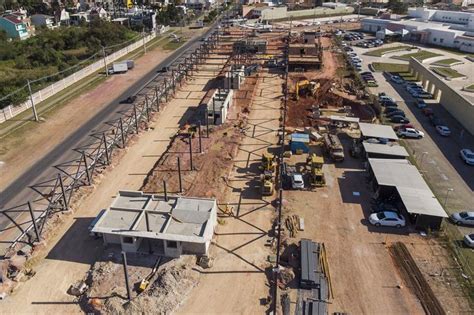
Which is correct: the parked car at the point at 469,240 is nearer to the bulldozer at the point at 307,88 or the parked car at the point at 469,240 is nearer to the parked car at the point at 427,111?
the parked car at the point at 427,111

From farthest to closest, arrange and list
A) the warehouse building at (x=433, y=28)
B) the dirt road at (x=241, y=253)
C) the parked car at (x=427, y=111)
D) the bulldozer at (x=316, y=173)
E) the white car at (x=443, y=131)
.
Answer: the warehouse building at (x=433, y=28)
the parked car at (x=427, y=111)
the white car at (x=443, y=131)
the bulldozer at (x=316, y=173)
the dirt road at (x=241, y=253)

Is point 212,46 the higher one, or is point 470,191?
point 212,46

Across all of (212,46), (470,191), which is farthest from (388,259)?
(212,46)

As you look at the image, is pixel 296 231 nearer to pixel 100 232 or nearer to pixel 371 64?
pixel 100 232

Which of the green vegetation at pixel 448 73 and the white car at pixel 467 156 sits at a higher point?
the green vegetation at pixel 448 73

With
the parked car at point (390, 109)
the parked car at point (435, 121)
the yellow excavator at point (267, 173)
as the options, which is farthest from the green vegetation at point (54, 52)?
the parked car at point (435, 121)
